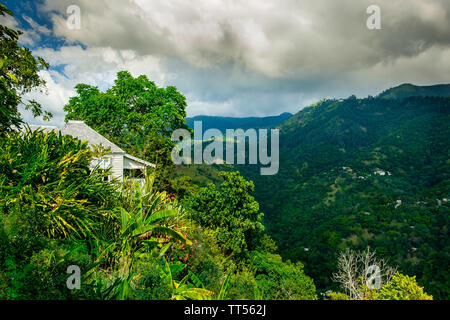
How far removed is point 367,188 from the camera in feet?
252

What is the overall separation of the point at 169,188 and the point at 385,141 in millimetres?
103378

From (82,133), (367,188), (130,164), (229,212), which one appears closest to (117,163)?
(130,164)

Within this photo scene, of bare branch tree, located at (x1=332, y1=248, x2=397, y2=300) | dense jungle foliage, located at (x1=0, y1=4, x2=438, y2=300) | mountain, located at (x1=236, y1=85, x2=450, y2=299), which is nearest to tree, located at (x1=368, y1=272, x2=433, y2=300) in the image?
dense jungle foliage, located at (x1=0, y1=4, x2=438, y2=300)

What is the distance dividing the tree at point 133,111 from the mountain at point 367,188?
136 feet

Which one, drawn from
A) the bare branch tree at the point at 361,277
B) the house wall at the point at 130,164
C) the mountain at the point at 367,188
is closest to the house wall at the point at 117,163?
the house wall at the point at 130,164

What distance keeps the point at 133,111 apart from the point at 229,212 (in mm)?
14218

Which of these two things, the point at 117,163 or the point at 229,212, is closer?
the point at 229,212

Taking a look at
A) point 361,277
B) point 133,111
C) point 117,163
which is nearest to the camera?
point 361,277

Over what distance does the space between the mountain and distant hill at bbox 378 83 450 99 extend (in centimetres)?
4616

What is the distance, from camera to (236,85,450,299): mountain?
50.8 metres

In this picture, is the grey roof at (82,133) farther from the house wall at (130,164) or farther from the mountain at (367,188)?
the mountain at (367,188)

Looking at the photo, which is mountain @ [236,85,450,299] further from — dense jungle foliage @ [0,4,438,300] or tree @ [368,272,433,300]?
tree @ [368,272,433,300]

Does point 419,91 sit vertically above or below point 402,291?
above

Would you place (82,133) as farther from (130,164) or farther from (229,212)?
(229,212)
